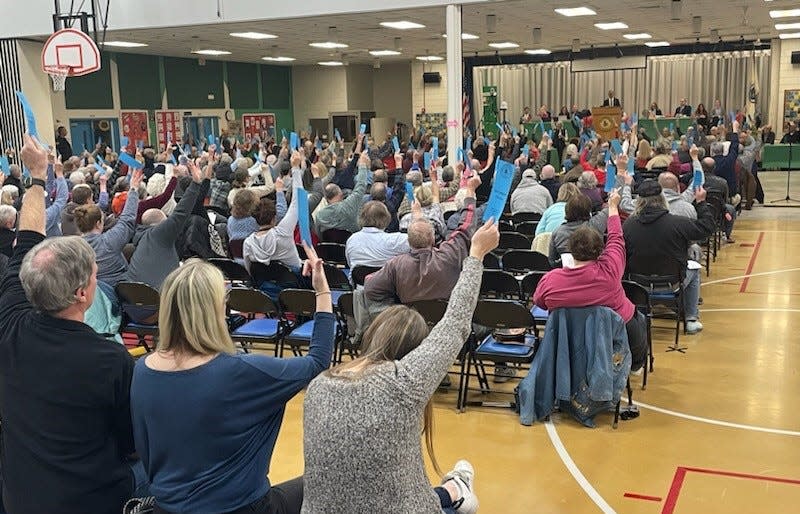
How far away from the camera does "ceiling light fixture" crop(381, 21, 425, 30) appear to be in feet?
53.2

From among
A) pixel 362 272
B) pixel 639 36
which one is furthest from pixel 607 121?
pixel 362 272

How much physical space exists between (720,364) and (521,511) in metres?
3.16

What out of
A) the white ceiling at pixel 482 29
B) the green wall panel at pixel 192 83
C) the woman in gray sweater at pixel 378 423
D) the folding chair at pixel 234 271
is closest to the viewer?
the woman in gray sweater at pixel 378 423

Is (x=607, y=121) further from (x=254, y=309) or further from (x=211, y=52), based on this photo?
(x=254, y=309)

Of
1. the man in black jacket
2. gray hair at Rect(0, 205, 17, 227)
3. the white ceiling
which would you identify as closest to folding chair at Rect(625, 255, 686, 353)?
the man in black jacket

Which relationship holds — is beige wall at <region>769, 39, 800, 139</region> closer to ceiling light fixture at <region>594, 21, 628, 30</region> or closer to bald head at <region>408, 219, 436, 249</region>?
ceiling light fixture at <region>594, 21, 628, 30</region>

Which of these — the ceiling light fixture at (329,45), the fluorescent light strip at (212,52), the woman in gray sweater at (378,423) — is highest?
the fluorescent light strip at (212,52)

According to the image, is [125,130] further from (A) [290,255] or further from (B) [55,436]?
(B) [55,436]

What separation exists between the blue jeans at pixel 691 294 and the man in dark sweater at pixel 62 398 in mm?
6108

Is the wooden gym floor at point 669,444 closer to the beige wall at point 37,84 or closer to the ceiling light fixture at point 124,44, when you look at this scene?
the beige wall at point 37,84

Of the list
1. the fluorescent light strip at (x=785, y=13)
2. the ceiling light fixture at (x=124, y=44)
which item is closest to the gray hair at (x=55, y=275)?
the fluorescent light strip at (x=785, y=13)

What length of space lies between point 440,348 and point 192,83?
23.9 metres

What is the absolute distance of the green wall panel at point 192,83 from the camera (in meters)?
24.1

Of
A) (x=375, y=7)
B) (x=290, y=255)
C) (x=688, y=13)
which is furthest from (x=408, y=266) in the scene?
(x=688, y=13)
